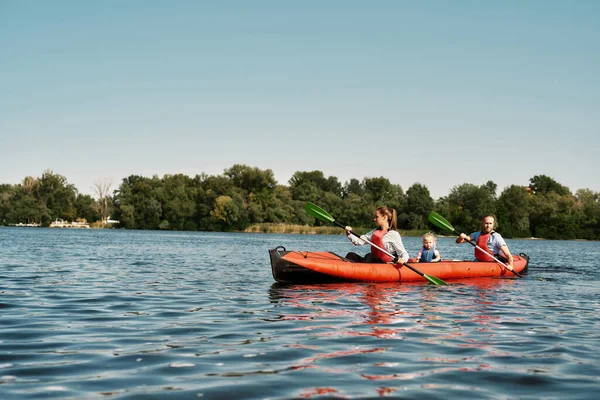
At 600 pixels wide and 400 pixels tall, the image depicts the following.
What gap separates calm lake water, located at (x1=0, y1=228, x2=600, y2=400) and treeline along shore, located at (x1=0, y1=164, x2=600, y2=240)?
55464 millimetres

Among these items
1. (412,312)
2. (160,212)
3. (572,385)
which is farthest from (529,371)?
(160,212)

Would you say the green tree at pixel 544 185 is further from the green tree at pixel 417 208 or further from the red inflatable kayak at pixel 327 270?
the red inflatable kayak at pixel 327 270

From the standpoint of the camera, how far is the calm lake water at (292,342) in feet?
13.6

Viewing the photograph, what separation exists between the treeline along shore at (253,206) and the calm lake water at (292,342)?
5546cm

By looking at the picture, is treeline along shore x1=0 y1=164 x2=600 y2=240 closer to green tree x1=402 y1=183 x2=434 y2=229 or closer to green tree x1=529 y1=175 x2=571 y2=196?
green tree x1=402 y1=183 x2=434 y2=229

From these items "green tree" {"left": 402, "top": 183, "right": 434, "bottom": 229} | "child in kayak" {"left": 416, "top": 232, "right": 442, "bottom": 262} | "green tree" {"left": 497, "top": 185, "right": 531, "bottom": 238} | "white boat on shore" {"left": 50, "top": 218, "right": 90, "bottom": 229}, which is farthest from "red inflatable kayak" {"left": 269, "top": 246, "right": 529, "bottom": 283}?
"white boat on shore" {"left": 50, "top": 218, "right": 90, "bottom": 229}

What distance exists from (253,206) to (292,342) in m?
68.3

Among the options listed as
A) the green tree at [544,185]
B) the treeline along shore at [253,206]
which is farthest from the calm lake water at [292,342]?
the green tree at [544,185]

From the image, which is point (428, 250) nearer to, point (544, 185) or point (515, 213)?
point (515, 213)

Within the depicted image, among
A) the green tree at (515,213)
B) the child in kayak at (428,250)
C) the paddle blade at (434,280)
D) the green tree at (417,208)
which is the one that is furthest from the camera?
the green tree at (417,208)

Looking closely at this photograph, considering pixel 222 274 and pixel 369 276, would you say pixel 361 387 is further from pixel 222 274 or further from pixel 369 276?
pixel 222 274

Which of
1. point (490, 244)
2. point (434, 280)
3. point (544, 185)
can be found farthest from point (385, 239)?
point (544, 185)

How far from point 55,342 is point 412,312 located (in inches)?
166

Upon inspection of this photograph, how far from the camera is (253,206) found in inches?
2901
